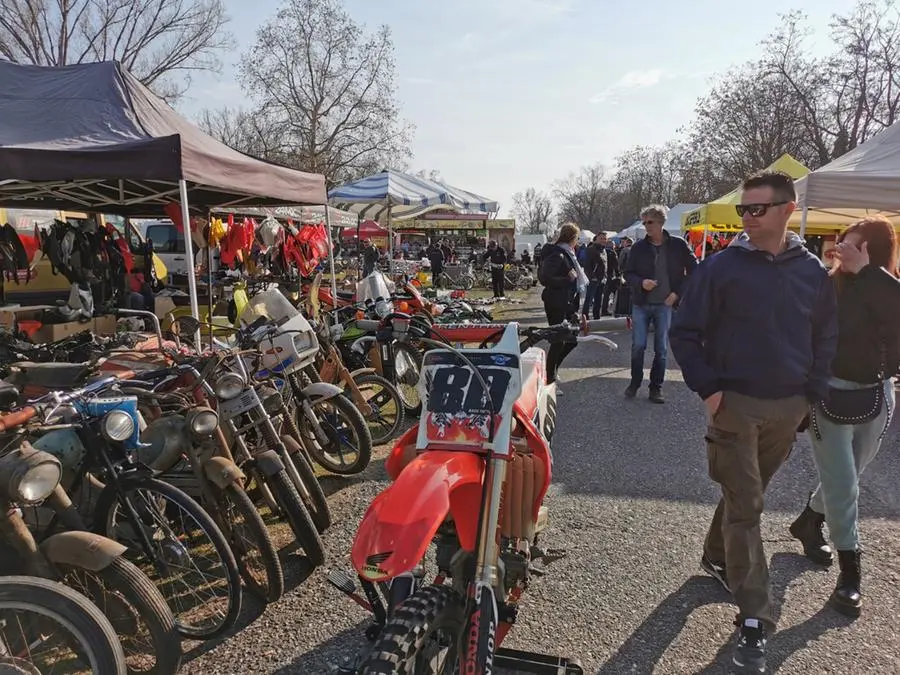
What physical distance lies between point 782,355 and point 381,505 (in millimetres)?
1622

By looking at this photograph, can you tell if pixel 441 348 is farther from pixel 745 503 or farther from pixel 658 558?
pixel 658 558

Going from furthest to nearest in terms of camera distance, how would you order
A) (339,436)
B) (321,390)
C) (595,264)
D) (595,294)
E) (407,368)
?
1. (595,294)
2. (595,264)
3. (407,368)
4. (339,436)
5. (321,390)

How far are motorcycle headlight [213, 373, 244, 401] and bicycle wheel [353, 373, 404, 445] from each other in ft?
5.65

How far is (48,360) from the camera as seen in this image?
444 centimetres

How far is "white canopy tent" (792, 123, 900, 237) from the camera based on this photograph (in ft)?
18.7

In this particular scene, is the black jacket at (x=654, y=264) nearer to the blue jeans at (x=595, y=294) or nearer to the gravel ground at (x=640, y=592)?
the gravel ground at (x=640, y=592)

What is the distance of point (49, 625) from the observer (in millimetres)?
1732

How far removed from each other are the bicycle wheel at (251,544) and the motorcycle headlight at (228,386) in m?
0.52

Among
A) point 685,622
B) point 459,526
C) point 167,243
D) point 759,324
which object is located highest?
point 167,243

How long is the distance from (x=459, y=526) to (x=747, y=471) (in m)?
1.19

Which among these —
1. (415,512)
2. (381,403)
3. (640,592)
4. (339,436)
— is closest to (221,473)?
Answer: (415,512)

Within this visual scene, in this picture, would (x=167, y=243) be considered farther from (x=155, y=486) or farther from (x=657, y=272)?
(x=155, y=486)

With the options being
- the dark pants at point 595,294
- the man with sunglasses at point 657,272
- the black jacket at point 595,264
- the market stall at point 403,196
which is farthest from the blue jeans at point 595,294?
the man with sunglasses at point 657,272

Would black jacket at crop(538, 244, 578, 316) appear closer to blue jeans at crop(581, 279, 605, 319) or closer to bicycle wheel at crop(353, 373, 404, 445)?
bicycle wheel at crop(353, 373, 404, 445)
